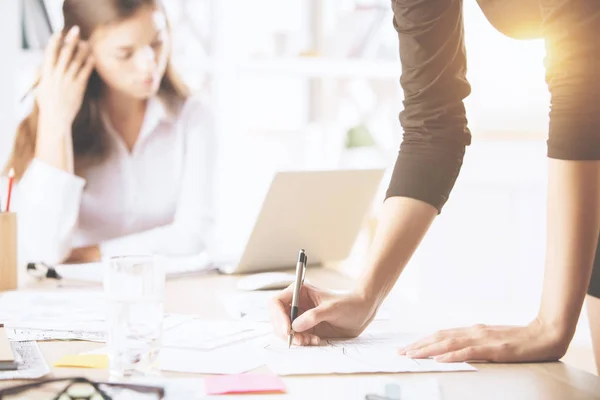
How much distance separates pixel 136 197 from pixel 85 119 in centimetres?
28

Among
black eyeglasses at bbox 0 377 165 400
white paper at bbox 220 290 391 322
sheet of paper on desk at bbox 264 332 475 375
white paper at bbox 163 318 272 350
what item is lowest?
white paper at bbox 220 290 391 322

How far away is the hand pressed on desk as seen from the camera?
941 millimetres

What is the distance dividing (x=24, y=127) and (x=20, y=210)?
0.89ft

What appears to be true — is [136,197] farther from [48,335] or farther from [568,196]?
[568,196]

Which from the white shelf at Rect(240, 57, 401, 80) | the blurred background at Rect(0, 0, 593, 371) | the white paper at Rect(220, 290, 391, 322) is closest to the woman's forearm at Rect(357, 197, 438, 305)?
the white paper at Rect(220, 290, 391, 322)

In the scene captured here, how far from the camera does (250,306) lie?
1.25 metres

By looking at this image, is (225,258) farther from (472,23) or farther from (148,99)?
(472,23)

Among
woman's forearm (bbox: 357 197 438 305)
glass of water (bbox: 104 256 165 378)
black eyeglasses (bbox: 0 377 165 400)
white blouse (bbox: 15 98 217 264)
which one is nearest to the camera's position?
black eyeglasses (bbox: 0 377 165 400)

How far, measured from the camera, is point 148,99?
2.30 metres

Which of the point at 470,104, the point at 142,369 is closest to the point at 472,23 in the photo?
the point at 470,104

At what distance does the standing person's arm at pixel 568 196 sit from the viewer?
97 centimetres

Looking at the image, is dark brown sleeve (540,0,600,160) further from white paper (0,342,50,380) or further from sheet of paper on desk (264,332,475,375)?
white paper (0,342,50,380)

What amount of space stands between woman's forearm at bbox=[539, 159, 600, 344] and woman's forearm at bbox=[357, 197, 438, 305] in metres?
0.21

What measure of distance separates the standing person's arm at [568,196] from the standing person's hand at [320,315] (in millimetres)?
109
